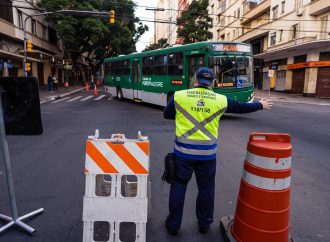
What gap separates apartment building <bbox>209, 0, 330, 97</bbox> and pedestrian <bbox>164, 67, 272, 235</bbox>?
61.6ft

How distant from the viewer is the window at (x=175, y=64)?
1354 cm

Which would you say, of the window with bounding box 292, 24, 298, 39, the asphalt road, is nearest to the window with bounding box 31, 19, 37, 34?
the asphalt road

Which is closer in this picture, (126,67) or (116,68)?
(126,67)

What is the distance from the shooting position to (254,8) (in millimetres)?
36688

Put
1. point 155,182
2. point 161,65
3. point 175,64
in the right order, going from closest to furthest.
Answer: point 155,182, point 175,64, point 161,65

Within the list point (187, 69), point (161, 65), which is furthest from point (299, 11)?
point (187, 69)

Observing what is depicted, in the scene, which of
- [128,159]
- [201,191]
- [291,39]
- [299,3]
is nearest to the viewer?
[128,159]

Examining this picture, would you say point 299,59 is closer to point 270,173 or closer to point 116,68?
point 116,68

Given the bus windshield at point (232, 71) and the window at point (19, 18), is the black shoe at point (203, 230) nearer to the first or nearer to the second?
the bus windshield at point (232, 71)

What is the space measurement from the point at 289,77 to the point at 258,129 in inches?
959

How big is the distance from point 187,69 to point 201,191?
10.2 m

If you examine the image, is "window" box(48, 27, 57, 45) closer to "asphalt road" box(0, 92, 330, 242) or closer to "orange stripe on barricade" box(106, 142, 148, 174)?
"asphalt road" box(0, 92, 330, 242)

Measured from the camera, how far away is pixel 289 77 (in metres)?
31.5

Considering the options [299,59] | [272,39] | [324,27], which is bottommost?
[299,59]
